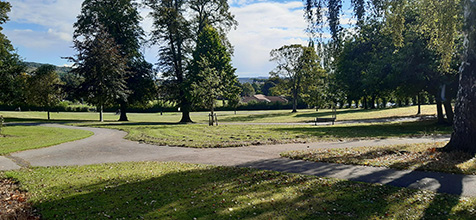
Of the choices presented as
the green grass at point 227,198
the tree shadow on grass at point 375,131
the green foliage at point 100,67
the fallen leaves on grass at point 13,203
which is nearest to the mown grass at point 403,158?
the green grass at point 227,198

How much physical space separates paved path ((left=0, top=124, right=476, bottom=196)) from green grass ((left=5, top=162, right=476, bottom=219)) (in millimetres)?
802

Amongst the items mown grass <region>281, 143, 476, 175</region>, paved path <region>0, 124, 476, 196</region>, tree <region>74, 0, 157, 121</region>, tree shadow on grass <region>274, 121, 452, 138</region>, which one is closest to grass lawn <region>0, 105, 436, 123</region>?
tree <region>74, 0, 157, 121</region>

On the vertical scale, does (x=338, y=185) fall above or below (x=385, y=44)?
below

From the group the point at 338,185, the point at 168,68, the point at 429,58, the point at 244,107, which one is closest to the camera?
the point at 338,185

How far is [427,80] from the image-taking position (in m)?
21.3

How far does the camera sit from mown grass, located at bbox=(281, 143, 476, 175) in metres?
8.79

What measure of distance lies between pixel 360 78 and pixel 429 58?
17.3 feet

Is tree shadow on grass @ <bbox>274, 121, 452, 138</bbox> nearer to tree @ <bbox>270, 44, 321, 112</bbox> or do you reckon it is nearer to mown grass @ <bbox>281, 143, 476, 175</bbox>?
mown grass @ <bbox>281, 143, 476, 175</bbox>

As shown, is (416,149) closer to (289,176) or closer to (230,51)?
(289,176)

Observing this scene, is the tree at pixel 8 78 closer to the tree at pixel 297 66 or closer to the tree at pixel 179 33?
the tree at pixel 179 33

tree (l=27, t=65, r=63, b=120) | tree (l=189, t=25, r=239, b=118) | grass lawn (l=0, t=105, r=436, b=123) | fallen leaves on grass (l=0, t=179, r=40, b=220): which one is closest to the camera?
fallen leaves on grass (l=0, t=179, r=40, b=220)

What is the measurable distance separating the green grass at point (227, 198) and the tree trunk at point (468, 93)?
16.2 feet

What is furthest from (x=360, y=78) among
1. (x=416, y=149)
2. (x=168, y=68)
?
(x=168, y=68)

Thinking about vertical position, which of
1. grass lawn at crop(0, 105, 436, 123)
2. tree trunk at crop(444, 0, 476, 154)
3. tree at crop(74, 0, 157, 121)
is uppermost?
tree at crop(74, 0, 157, 121)
